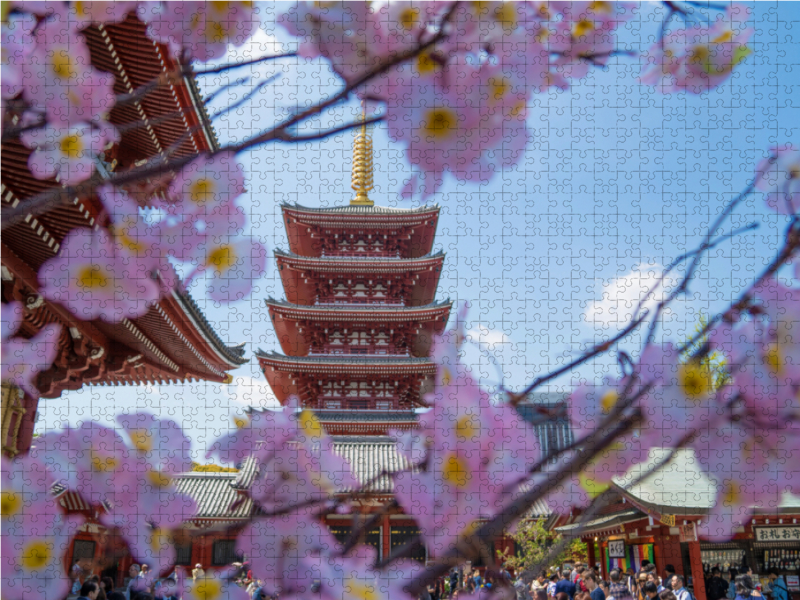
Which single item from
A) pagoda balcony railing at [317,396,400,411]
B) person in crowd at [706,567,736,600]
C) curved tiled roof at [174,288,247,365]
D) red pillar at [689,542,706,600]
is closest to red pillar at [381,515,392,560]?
pagoda balcony railing at [317,396,400,411]

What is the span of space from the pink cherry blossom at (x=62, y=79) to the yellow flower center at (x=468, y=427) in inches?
31.3

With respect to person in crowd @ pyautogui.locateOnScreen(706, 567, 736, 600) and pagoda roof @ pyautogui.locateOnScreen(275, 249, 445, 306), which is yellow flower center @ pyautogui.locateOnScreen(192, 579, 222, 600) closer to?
person in crowd @ pyautogui.locateOnScreen(706, 567, 736, 600)

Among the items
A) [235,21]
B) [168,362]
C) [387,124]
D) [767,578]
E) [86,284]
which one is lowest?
[767,578]

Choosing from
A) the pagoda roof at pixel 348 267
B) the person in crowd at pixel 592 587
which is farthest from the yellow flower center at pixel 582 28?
the pagoda roof at pixel 348 267

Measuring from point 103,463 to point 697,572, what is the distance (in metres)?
7.68

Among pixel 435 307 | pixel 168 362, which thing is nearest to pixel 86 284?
pixel 168 362

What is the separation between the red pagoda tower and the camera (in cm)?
1194

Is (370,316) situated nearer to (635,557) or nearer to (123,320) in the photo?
(635,557)

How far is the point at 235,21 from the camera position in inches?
47.4

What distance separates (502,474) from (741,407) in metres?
0.33

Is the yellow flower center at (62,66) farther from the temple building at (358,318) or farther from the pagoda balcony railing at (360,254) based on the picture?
the pagoda balcony railing at (360,254)

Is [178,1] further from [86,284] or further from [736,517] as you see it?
[736,517]

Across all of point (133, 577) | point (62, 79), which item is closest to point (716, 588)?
point (133, 577)

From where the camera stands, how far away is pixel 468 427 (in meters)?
0.94
